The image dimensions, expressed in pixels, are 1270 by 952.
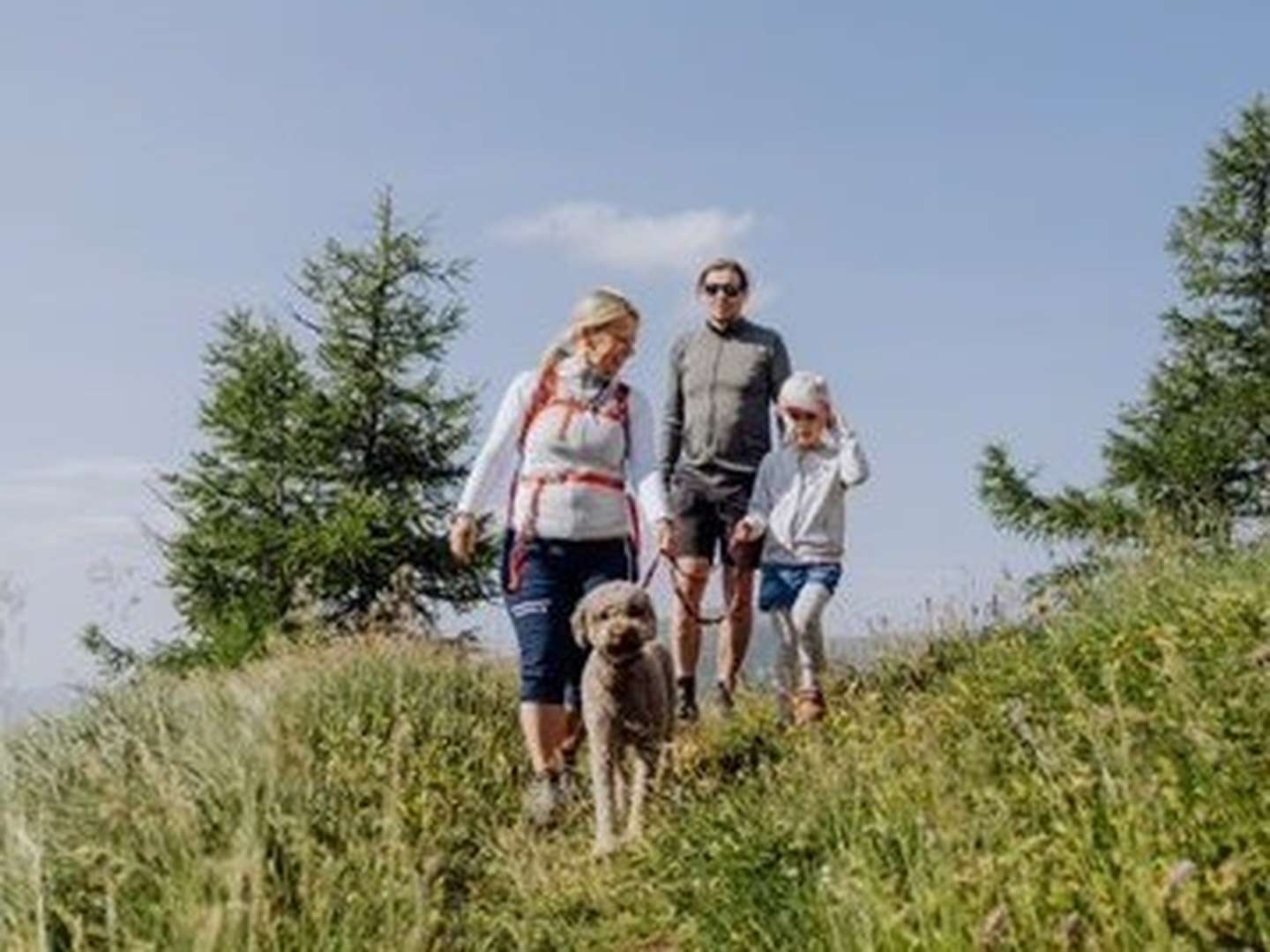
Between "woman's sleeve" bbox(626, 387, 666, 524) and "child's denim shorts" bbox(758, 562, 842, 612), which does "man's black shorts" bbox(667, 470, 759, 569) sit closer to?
"child's denim shorts" bbox(758, 562, 842, 612)

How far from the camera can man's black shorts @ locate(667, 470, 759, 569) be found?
1077 cm

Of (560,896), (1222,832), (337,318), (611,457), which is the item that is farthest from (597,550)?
(337,318)

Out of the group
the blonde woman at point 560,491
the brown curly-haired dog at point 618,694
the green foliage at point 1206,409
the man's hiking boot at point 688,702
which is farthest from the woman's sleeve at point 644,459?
the green foliage at point 1206,409

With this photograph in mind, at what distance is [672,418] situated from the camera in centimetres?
1121

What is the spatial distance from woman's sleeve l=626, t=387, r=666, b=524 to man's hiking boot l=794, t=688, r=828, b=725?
1833mm

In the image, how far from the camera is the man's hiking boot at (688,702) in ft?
37.5

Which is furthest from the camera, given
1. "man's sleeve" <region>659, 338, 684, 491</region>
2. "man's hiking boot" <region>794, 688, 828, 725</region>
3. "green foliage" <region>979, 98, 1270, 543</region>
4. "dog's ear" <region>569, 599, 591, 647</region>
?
"green foliage" <region>979, 98, 1270, 543</region>

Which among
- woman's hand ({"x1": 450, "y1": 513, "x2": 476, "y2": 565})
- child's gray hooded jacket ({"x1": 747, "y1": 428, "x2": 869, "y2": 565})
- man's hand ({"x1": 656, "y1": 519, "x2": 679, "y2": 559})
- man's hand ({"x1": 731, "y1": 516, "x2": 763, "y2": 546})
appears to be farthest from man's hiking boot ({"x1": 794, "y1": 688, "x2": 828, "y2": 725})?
woman's hand ({"x1": 450, "y1": 513, "x2": 476, "y2": 565})

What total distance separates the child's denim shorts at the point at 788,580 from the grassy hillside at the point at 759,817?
0.79 meters

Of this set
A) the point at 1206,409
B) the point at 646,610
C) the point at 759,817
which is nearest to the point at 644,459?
the point at 646,610

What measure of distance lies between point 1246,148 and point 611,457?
58.0 feet

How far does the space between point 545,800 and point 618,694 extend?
3.79 ft

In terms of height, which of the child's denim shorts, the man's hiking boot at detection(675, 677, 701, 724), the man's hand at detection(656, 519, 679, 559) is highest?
the man's hand at detection(656, 519, 679, 559)

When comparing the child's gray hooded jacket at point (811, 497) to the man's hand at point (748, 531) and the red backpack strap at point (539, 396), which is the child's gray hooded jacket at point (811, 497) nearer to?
the man's hand at point (748, 531)
